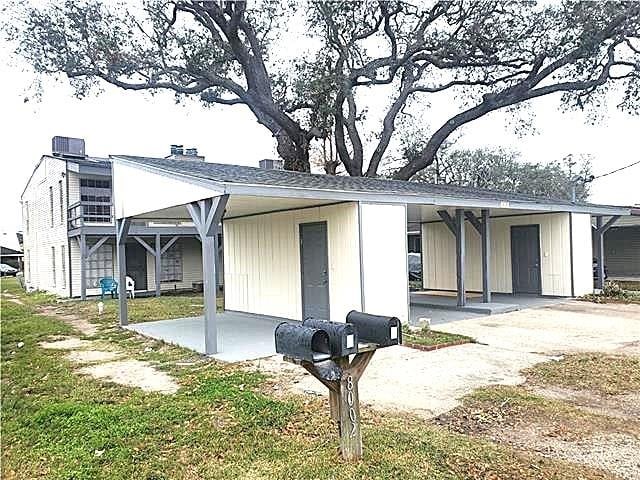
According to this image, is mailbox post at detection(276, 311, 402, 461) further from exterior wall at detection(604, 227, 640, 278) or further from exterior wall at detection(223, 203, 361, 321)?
exterior wall at detection(604, 227, 640, 278)

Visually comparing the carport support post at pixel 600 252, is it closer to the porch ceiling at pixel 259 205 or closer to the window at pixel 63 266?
the porch ceiling at pixel 259 205

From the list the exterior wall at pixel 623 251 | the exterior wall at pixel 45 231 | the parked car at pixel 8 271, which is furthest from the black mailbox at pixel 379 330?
the parked car at pixel 8 271

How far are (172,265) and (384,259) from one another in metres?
12.3

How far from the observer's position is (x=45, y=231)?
Answer: 1984 centimetres

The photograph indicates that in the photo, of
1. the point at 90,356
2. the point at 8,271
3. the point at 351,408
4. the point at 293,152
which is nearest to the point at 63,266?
the point at 293,152

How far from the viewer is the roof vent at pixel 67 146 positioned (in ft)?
61.8

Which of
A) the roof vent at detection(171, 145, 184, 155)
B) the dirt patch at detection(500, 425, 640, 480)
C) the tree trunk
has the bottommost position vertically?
the dirt patch at detection(500, 425, 640, 480)

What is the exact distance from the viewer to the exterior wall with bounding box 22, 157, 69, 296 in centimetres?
1712

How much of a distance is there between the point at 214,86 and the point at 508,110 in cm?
1106

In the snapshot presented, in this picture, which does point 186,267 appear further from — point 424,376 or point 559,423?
point 559,423

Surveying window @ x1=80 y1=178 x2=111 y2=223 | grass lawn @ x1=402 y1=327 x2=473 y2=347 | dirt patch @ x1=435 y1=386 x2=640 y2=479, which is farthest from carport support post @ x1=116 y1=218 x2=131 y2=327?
dirt patch @ x1=435 y1=386 x2=640 y2=479

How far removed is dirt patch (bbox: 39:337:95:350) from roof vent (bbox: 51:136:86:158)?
12.4 metres

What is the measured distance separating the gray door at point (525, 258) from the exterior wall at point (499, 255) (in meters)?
0.13

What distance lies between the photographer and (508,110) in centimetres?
1878
